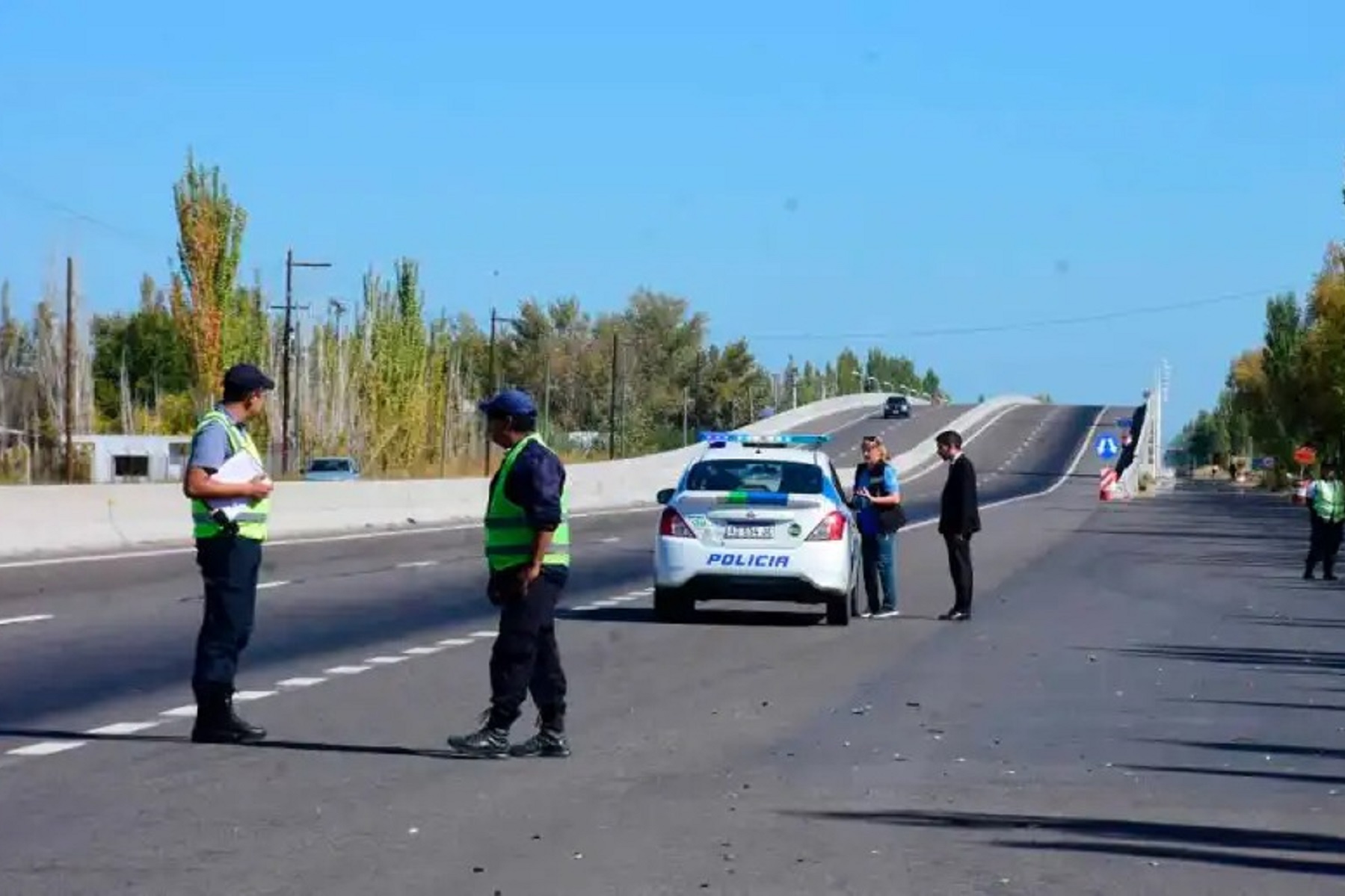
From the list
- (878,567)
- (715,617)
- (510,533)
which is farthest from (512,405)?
(878,567)

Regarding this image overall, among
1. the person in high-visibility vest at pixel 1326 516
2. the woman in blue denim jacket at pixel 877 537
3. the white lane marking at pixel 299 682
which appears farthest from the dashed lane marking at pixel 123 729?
the person in high-visibility vest at pixel 1326 516

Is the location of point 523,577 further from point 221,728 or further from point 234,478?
point 221,728

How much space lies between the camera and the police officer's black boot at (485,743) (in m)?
12.4

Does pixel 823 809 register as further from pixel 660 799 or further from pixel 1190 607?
pixel 1190 607

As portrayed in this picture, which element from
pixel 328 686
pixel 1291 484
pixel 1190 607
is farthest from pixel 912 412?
pixel 328 686

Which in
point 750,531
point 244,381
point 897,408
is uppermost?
point 897,408

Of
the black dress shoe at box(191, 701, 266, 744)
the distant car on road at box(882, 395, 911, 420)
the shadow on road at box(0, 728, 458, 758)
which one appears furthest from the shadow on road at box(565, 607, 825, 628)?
the distant car on road at box(882, 395, 911, 420)

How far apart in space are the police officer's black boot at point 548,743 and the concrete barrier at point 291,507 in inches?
808

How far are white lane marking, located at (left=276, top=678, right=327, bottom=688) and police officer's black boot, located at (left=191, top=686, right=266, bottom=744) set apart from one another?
328 cm

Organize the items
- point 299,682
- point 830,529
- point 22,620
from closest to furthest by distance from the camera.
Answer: point 299,682, point 22,620, point 830,529

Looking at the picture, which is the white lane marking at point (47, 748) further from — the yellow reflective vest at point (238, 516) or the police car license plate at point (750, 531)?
the police car license plate at point (750, 531)

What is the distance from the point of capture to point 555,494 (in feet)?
40.7

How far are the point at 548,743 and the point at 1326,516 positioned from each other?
77.2 feet

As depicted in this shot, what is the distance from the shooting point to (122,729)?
530 inches
